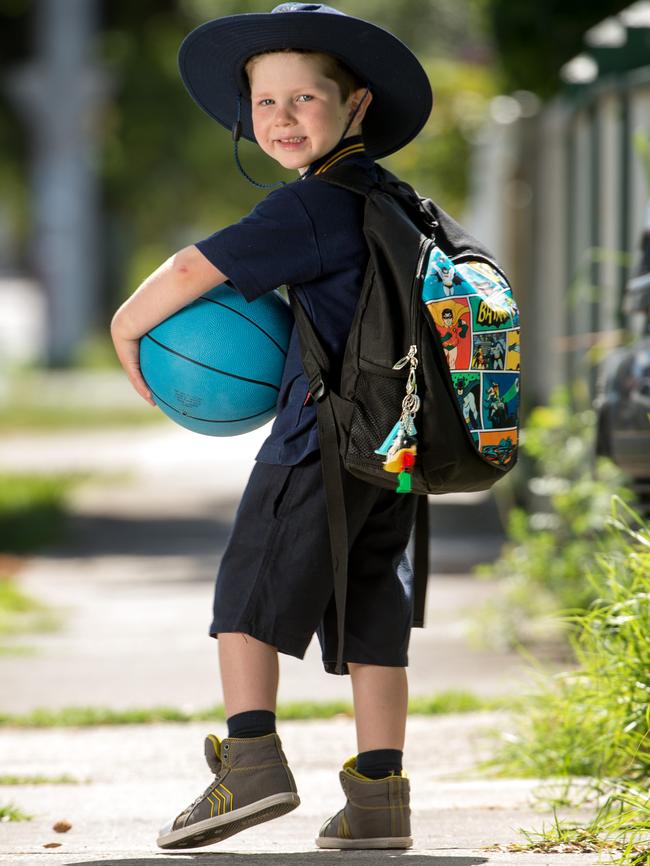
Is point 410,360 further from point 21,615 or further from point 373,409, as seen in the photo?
point 21,615

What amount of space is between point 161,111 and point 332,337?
25.4 m

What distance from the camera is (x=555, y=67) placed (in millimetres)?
11156

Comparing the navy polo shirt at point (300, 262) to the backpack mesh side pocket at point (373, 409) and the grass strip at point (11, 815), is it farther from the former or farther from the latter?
the grass strip at point (11, 815)

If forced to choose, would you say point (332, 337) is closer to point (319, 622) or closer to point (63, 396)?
point (319, 622)

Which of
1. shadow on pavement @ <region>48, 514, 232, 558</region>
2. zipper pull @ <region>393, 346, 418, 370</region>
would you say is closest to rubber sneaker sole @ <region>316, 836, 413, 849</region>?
zipper pull @ <region>393, 346, 418, 370</region>

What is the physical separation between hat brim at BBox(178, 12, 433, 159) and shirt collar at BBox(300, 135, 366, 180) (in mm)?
147

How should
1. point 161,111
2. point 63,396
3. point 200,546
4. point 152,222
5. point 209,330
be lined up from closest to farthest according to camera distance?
point 209,330
point 200,546
point 63,396
point 161,111
point 152,222

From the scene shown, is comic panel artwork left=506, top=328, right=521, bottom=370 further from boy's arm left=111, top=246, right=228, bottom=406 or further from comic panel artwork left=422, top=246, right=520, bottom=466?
boy's arm left=111, top=246, right=228, bottom=406

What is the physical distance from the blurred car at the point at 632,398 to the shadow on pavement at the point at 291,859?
1.44 m

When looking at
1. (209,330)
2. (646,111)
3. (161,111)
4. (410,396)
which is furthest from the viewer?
(161,111)

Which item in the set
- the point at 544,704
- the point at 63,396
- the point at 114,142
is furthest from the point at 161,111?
the point at 544,704

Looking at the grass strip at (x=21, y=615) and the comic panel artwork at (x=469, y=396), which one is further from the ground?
the comic panel artwork at (x=469, y=396)

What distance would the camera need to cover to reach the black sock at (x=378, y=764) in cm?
388

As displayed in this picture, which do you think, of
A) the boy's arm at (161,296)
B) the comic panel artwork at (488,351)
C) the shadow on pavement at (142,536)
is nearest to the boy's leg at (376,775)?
the comic panel artwork at (488,351)
